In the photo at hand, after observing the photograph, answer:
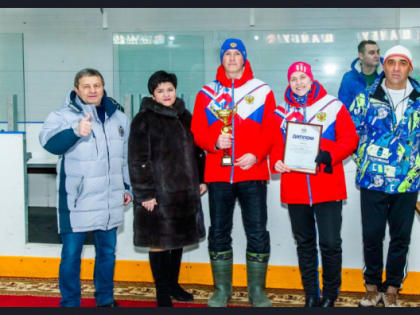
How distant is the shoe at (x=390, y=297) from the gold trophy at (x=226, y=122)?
52.0 inches

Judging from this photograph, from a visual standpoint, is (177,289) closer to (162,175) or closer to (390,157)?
(162,175)

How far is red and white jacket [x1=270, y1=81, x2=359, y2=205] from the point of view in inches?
105

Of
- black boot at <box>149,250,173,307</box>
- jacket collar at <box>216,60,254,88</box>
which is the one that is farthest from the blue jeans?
jacket collar at <box>216,60,254,88</box>

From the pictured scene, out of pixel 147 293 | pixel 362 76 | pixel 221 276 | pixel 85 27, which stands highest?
pixel 85 27

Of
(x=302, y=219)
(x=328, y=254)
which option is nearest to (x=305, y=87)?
(x=302, y=219)

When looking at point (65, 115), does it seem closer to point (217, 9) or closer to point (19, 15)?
point (217, 9)

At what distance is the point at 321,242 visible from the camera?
2748mm

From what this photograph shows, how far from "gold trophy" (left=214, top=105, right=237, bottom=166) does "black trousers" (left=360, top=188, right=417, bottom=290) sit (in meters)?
0.88

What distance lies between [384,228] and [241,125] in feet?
3.59

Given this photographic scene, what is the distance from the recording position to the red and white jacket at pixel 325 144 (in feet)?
8.74

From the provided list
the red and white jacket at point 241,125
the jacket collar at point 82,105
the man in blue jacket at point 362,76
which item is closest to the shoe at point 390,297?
the red and white jacket at point 241,125

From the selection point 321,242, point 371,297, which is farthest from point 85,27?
point 371,297

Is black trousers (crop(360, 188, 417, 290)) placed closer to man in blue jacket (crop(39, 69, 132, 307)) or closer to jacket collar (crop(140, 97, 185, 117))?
jacket collar (crop(140, 97, 185, 117))

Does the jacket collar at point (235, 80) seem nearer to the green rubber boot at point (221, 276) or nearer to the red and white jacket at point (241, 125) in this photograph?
the red and white jacket at point (241, 125)
